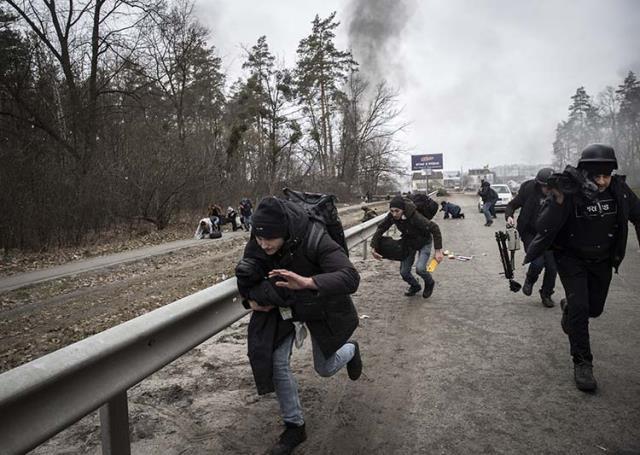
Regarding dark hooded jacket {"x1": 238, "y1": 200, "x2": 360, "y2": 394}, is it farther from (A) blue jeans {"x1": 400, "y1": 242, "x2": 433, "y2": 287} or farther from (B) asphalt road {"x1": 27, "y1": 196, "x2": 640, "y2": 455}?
(A) blue jeans {"x1": 400, "y1": 242, "x2": 433, "y2": 287}

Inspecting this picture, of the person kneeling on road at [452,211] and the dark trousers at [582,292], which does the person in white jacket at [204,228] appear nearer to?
the person kneeling on road at [452,211]

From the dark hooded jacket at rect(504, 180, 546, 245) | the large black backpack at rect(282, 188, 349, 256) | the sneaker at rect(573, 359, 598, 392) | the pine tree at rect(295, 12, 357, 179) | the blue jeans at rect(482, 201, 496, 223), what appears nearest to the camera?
the large black backpack at rect(282, 188, 349, 256)

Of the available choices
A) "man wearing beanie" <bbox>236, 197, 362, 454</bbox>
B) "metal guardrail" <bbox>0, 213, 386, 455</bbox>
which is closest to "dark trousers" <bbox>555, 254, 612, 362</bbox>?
"man wearing beanie" <bbox>236, 197, 362, 454</bbox>

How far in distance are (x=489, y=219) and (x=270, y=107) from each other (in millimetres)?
17726

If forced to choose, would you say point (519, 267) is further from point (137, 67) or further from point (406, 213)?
point (137, 67)

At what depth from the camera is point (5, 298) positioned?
7.83 metres

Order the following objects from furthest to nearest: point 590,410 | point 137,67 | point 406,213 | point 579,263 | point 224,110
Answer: point 224,110 < point 137,67 < point 406,213 < point 579,263 < point 590,410

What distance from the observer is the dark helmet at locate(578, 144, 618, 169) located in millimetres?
3604

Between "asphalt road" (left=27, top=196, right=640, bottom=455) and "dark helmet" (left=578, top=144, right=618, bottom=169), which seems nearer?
"asphalt road" (left=27, top=196, right=640, bottom=455)

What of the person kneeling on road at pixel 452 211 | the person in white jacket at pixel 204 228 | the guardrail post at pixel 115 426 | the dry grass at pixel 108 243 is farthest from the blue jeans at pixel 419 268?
the person kneeling on road at pixel 452 211

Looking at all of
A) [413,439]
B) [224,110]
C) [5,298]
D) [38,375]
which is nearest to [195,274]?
[5,298]

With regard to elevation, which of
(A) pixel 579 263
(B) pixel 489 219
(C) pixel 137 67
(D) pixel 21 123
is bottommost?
(B) pixel 489 219

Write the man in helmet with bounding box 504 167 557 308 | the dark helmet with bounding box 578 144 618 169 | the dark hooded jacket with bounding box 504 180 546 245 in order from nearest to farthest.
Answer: the dark helmet with bounding box 578 144 618 169
the man in helmet with bounding box 504 167 557 308
the dark hooded jacket with bounding box 504 180 546 245

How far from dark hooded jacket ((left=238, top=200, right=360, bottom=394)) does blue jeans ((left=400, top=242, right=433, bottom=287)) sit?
13.4ft
